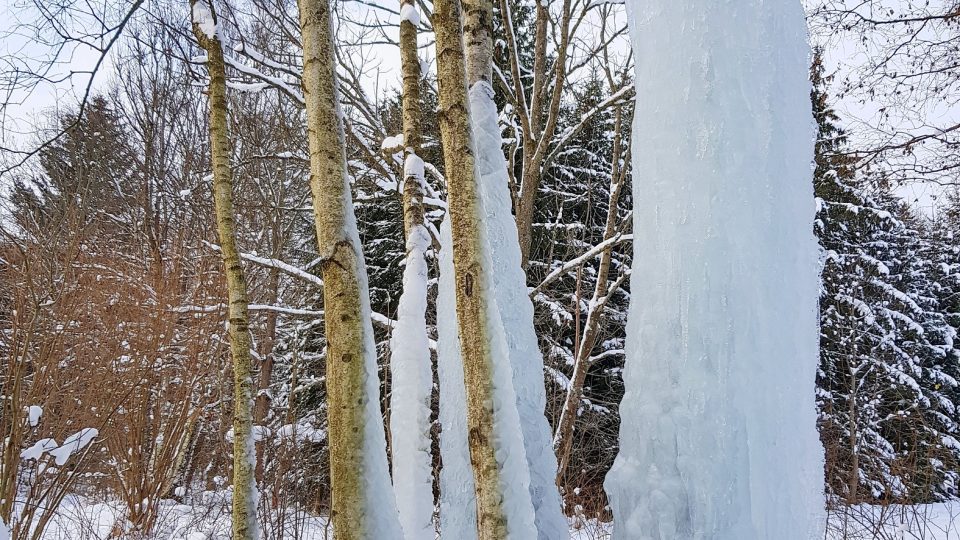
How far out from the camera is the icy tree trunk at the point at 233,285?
2486 mm

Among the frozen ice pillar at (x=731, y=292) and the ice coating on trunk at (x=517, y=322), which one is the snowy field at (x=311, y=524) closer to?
the ice coating on trunk at (x=517, y=322)

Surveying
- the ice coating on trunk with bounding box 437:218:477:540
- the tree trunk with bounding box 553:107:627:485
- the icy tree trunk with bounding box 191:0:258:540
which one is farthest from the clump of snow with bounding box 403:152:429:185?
the tree trunk with bounding box 553:107:627:485

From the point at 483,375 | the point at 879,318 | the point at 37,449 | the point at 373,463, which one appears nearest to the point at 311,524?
the point at 37,449

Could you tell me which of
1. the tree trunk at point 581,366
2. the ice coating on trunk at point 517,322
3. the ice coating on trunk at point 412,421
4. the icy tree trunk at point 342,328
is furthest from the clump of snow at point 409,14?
the tree trunk at point 581,366

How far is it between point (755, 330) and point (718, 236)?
272 millimetres

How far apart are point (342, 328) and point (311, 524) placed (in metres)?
3.89

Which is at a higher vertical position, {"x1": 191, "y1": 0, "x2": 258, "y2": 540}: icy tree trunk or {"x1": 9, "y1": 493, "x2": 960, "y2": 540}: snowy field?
{"x1": 191, "y1": 0, "x2": 258, "y2": 540}: icy tree trunk

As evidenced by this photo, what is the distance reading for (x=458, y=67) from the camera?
5.82 feet

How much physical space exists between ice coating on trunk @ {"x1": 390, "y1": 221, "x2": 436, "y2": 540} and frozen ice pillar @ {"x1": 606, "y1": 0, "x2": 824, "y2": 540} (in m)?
0.85

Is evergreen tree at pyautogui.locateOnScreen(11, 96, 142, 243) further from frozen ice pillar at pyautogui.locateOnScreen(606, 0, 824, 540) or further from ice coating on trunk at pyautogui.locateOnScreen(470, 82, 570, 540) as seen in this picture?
frozen ice pillar at pyautogui.locateOnScreen(606, 0, 824, 540)

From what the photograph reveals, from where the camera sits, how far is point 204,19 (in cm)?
275

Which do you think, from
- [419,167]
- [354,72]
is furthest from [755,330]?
[354,72]

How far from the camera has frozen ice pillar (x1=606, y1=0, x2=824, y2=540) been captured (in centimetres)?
138

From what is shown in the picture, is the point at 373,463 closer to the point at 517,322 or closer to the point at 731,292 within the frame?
the point at 517,322
